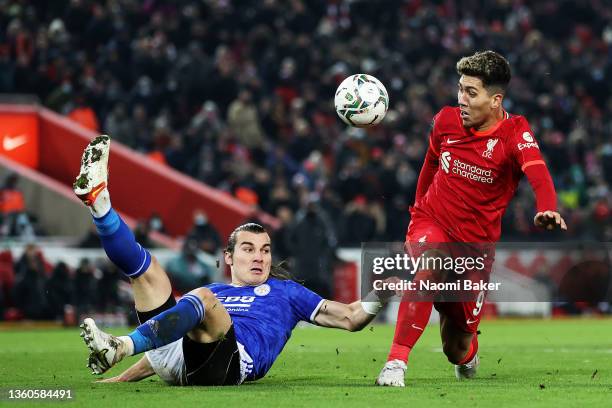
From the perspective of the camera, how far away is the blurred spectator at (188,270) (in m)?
16.8

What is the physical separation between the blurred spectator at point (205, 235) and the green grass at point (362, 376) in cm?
365

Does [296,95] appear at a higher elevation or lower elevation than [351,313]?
higher

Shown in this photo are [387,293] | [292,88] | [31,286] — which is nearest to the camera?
[387,293]

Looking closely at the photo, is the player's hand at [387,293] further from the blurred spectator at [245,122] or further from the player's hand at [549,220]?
the blurred spectator at [245,122]

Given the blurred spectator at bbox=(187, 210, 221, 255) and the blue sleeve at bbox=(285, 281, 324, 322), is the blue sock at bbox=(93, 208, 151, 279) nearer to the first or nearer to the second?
the blue sleeve at bbox=(285, 281, 324, 322)

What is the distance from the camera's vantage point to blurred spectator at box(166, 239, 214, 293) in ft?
55.0

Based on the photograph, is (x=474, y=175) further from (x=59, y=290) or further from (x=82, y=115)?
(x=82, y=115)

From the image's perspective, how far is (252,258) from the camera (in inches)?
293

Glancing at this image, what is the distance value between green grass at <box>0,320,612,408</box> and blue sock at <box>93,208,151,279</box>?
28.5 inches

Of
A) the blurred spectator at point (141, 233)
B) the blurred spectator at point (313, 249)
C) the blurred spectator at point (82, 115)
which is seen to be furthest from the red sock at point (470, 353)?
the blurred spectator at point (82, 115)

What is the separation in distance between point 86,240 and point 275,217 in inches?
127

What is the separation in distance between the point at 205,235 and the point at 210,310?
36.4ft

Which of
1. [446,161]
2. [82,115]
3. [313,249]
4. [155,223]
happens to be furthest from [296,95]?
[446,161]

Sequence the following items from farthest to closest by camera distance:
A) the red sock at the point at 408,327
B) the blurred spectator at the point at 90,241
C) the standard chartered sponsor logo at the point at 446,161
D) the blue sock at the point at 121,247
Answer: the blurred spectator at the point at 90,241 < the standard chartered sponsor logo at the point at 446,161 < the red sock at the point at 408,327 < the blue sock at the point at 121,247
